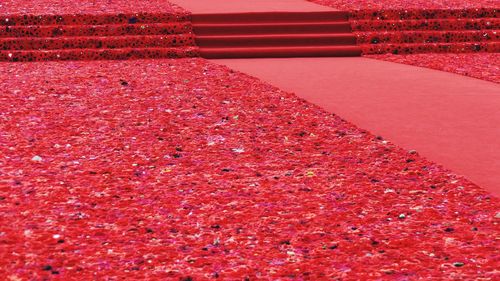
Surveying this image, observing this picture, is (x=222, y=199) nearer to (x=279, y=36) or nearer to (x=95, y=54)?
(x=95, y=54)

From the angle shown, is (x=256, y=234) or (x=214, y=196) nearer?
(x=256, y=234)

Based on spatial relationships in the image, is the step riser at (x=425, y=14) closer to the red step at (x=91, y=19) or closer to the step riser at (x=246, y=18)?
the step riser at (x=246, y=18)

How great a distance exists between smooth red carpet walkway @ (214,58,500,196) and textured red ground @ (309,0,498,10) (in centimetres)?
262

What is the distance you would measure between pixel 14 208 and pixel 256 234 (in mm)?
1897

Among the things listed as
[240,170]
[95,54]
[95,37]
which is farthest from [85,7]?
[240,170]

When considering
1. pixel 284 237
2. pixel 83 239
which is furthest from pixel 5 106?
pixel 284 237

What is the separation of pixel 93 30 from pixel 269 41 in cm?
336

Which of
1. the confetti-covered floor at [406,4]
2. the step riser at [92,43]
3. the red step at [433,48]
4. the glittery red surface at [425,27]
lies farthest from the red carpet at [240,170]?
the confetti-covered floor at [406,4]

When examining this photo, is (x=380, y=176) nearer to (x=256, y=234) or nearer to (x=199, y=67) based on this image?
(x=256, y=234)

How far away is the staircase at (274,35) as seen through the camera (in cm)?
1312

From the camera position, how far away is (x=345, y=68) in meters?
11.9

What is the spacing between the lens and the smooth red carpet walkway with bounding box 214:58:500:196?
276 inches

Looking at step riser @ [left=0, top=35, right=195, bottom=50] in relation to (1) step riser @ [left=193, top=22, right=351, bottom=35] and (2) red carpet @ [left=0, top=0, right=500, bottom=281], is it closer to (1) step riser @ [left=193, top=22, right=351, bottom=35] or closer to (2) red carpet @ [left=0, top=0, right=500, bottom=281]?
(2) red carpet @ [left=0, top=0, right=500, bottom=281]

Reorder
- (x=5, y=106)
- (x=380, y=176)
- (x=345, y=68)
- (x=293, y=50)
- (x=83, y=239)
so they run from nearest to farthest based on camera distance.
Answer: (x=83, y=239) → (x=380, y=176) → (x=5, y=106) → (x=345, y=68) → (x=293, y=50)
